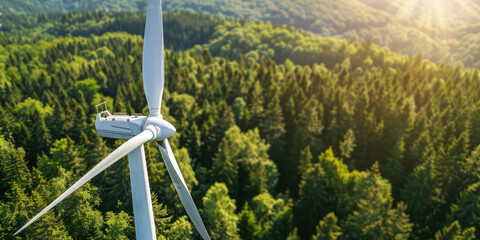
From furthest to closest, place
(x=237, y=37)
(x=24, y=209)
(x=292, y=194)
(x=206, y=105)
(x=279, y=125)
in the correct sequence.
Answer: (x=237, y=37) → (x=206, y=105) → (x=279, y=125) → (x=292, y=194) → (x=24, y=209)

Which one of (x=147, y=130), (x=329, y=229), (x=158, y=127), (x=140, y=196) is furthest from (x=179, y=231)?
(x=329, y=229)

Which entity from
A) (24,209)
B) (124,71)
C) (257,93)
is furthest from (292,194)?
(124,71)

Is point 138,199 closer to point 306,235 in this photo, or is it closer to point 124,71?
point 306,235

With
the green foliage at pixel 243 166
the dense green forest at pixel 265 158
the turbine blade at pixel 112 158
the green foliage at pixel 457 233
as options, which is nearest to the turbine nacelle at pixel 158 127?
the turbine blade at pixel 112 158

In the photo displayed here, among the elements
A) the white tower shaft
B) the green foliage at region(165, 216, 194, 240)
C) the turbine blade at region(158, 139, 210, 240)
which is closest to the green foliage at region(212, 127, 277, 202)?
the green foliage at region(165, 216, 194, 240)

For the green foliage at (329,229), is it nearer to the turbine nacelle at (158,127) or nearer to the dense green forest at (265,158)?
the dense green forest at (265,158)

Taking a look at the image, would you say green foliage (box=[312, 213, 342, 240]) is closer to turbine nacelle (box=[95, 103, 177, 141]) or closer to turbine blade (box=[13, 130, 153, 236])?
turbine nacelle (box=[95, 103, 177, 141])
